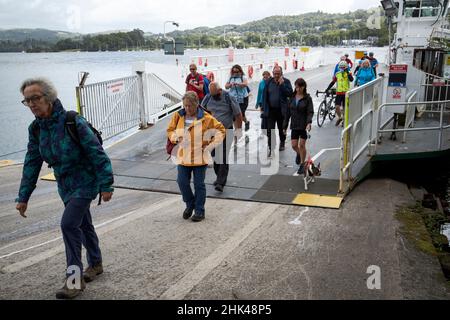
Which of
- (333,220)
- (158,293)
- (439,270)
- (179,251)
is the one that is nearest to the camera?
(158,293)

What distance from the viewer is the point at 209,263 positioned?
473cm

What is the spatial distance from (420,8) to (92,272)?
23.1m

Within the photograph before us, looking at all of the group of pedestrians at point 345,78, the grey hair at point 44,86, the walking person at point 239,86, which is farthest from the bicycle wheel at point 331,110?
the grey hair at point 44,86

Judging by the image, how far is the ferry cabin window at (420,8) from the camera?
22.2 m

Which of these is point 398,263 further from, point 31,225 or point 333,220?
point 31,225

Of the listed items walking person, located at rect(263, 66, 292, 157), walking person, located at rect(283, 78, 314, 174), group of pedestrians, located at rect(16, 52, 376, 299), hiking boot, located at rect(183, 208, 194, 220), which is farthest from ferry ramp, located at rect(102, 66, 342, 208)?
group of pedestrians, located at rect(16, 52, 376, 299)

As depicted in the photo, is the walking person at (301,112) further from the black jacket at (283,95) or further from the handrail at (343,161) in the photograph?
the black jacket at (283,95)

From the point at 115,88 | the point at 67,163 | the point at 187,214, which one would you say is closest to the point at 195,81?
the point at 115,88

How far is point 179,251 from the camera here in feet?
16.7

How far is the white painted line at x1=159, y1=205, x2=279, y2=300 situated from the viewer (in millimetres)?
4070

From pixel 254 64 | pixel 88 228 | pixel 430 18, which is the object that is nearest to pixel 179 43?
pixel 254 64

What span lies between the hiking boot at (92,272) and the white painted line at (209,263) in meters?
0.78

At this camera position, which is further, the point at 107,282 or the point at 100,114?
the point at 100,114

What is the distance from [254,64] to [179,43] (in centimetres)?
484
